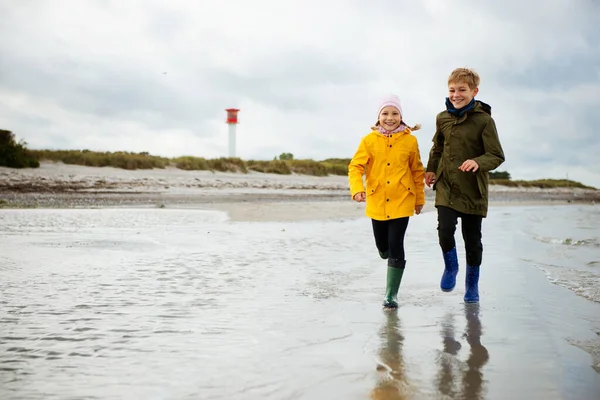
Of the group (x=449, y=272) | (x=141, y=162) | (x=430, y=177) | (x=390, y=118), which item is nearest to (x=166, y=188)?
(x=141, y=162)

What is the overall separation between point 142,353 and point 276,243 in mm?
4982

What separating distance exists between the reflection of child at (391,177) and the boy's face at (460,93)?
0.35m

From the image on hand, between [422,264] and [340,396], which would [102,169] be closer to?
[422,264]

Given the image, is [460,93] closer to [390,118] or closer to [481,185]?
[390,118]

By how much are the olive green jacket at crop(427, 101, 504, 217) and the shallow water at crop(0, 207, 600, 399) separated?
77 centimetres

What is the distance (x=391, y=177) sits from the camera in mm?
4555

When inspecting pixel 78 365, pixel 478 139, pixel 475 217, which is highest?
pixel 478 139

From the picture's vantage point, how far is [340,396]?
95.9 inches

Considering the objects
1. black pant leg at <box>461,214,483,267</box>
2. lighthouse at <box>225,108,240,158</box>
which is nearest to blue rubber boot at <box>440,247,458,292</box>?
black pant leg at <box>461,214,483,267</box>

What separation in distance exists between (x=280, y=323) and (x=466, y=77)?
238 centimetres

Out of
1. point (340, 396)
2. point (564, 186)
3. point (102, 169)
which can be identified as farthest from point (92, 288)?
point (564, 186)

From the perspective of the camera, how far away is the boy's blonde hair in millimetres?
4559

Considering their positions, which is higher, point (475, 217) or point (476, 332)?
point (475, 217)

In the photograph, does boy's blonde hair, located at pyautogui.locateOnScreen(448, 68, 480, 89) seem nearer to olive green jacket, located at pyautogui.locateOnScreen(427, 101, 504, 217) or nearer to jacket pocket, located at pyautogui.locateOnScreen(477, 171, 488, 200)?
olive green jacket, located at pyautogui.locateOnScreen(427, 101, 504, 217)
